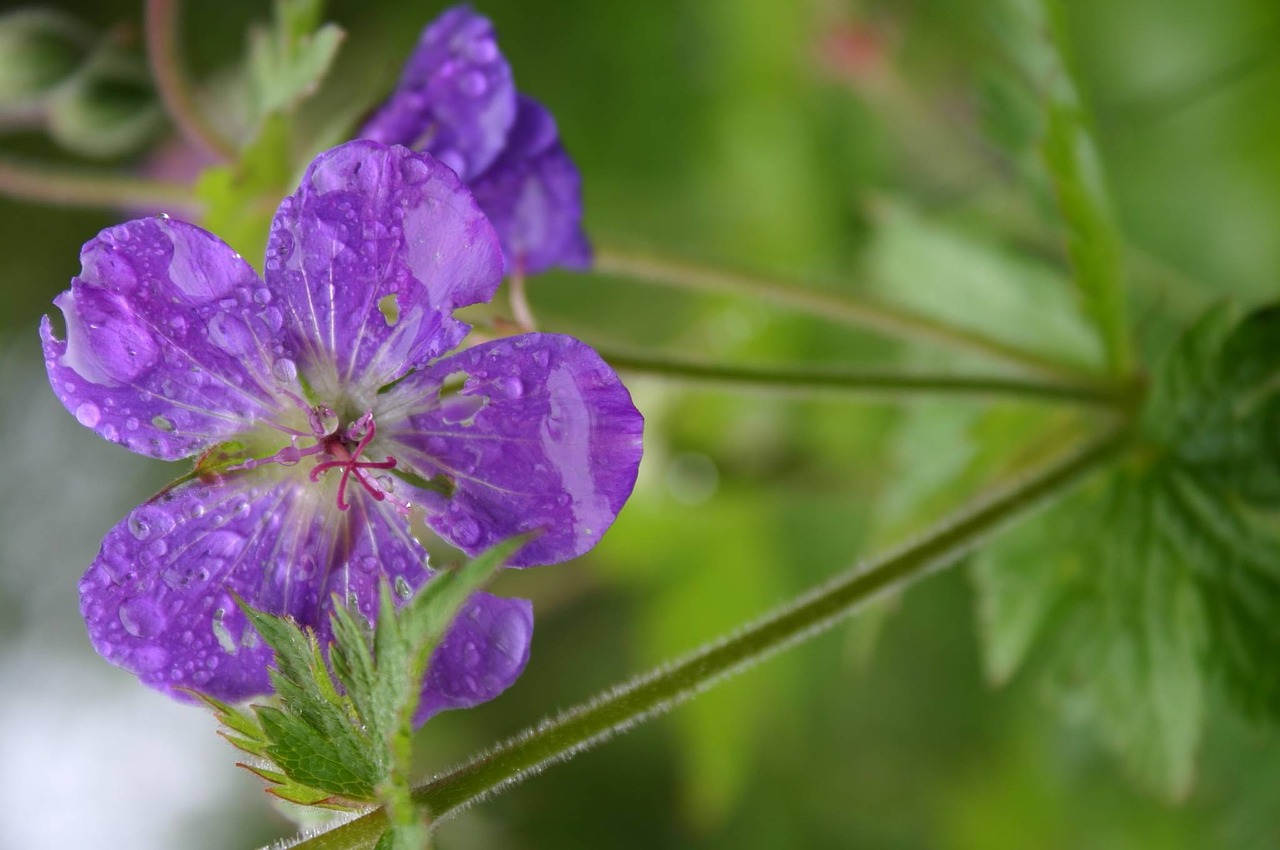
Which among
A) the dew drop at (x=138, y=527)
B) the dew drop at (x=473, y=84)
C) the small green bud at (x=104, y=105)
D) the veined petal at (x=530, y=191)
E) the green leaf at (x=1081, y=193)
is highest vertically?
the small green bud at (x=104, y=105)

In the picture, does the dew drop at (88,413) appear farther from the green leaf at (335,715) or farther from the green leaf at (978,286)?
the green leaf at (978,286)

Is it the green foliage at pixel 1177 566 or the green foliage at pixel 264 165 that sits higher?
the green foliage at pixel 264 165

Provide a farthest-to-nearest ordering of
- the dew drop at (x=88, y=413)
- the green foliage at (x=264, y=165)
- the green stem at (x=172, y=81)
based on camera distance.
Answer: the green stem at (x=172, y=81), the green foliage at (x=264, y=165), the dew drop at (x=88, y=413)

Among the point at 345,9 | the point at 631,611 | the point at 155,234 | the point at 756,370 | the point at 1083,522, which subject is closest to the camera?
the point at 155,234

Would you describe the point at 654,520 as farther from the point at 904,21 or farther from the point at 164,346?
the point at 164,346

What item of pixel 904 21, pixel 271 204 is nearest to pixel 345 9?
pixel 904 21

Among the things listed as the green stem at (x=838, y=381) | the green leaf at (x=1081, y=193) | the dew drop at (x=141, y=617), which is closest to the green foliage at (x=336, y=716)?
the dew drop at (x=141, y=617)
